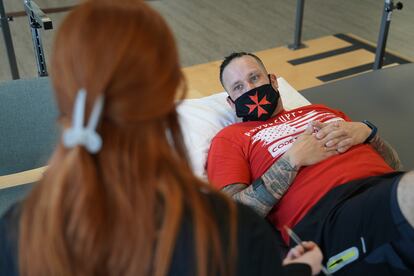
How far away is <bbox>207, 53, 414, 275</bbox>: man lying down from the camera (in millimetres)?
1282

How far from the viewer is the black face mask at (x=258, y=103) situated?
71.8 inches

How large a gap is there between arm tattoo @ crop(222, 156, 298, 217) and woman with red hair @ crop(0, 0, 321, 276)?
2.33 ft

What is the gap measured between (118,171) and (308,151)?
985 mm

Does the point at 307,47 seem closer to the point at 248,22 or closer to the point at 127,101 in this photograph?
the point at 248,22

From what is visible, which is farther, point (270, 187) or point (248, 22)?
point (248, 22)

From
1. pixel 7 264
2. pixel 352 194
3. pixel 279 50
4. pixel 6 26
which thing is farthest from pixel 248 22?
pixel 7 264

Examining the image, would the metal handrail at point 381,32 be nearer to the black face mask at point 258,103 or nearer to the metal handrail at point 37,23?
the black face mask at point 258,103

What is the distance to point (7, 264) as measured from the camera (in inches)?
33.6

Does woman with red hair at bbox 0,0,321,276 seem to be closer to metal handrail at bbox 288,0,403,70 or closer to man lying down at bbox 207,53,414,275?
man lying down at bbox 207,53,414,275

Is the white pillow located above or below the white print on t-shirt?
below

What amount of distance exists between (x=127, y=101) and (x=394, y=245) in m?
0.91

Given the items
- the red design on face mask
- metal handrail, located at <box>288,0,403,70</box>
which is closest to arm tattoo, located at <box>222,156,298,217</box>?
the red design on face mask

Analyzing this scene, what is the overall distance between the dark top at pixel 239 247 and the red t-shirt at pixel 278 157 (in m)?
0.70

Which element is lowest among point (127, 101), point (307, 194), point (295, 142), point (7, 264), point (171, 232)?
point (307, 194)
